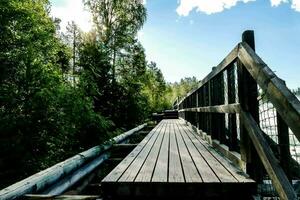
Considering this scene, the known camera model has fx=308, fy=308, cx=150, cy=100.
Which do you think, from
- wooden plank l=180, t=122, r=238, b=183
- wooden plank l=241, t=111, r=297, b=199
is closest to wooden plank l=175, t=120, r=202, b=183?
wooden plank l=180, t=122, r=238, b=183

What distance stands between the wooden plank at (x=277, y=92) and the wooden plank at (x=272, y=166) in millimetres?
429

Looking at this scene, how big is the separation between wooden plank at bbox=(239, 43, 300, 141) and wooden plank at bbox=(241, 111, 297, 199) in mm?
429

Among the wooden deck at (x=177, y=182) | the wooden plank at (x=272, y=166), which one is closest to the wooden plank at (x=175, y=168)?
the wooden deck at (x=177, y=182)

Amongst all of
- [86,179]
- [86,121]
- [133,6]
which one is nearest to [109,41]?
[133,6]

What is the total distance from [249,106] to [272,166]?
3.19ft

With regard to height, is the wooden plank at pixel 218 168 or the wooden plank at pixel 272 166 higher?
the wooden plank at pixel 272 166

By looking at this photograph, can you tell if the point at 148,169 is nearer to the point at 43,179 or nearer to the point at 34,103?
the point at 43,179

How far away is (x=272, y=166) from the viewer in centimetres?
207

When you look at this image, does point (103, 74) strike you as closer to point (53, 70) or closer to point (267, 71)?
point (53, 70)

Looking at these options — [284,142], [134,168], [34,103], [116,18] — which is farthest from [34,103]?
[116,18]

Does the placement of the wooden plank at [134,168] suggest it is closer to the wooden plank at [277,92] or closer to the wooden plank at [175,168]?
→ the wooden plank at [175,168]

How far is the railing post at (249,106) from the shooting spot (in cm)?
288

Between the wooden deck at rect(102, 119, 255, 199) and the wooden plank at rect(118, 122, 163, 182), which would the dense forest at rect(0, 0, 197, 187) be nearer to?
the wooden plank at rect(118, 122, 163, 182)

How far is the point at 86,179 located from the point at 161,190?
212 centimetres
